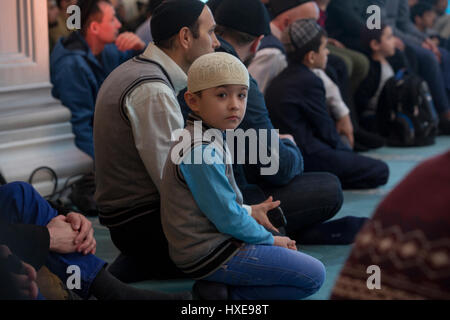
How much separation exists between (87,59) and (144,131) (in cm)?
151

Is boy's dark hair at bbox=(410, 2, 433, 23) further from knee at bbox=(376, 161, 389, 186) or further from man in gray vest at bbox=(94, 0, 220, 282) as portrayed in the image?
man in gray vest at bbox=(94, 0, 220, 282)

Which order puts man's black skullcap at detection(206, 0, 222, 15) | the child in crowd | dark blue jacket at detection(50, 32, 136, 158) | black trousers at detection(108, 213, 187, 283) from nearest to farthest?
black trousers at detection(108, 213, 187, 283) → man's black skullcap at detection(206, 0, 222, 15) → dark blue jacket at detection(50, 32, 136, 158) → the child in crowd

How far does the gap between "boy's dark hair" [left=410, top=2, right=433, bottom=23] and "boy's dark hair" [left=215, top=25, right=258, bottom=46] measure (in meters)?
3.67

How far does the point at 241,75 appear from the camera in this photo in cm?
191

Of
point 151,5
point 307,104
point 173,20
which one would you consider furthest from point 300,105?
point 151,5

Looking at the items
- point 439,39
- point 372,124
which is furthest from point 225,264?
point 439,39

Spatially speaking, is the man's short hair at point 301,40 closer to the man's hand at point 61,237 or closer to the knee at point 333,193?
the knee at point 333,193

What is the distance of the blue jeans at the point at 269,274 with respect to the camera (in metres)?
1.94

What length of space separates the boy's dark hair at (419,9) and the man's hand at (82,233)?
4660 millimetres

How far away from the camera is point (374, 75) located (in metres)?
4.74

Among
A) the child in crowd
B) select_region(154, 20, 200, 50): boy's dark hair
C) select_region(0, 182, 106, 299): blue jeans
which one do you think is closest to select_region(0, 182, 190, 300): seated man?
select_region(0, 182, 106, 299): blue jeans

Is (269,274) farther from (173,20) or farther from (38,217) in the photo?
(173,20)

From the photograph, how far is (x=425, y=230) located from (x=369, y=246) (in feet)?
0.24

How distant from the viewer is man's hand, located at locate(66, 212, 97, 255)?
75.0 inches
